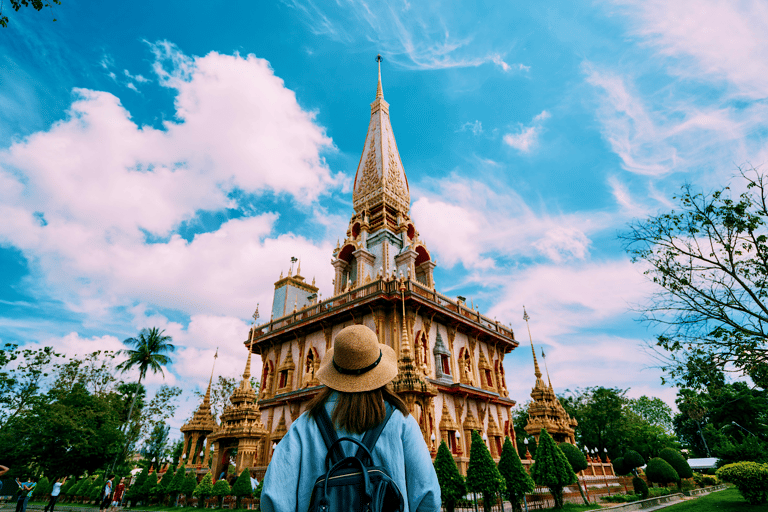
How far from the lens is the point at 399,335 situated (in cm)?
2078

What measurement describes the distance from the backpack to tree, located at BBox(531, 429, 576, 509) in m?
14.4

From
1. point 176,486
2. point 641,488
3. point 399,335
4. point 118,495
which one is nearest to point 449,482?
point 399,335

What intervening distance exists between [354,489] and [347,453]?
0.69ft

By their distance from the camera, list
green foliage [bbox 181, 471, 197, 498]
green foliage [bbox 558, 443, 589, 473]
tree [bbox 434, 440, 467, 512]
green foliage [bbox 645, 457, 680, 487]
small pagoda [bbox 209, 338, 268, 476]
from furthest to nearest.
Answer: green foliage [bbox 645, 457, 680, 487] → green foliage [bbox 558, 443, 589, 473] → green foliage [bbox 181, 471, 197, 498] → small pagoda [bbox 209, 338, 268, 476] → tree [bbox 434, 440, 467, 512]

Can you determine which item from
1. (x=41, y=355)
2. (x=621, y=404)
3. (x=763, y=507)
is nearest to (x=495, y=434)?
(x=763, y=507)

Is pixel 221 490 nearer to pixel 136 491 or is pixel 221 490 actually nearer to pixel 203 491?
pixel 203 491

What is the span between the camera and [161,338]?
38.9 metres

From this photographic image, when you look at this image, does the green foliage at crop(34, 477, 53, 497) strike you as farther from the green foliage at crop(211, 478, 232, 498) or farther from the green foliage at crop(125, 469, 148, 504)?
the green foliage at crop(211, 478, 232, 498)

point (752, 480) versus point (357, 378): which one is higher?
point (357, 378)

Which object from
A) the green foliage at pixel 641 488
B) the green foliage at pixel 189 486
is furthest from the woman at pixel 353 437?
the green foliage at pixel 641 488

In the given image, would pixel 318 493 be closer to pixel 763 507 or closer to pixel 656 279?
pixel 656 279

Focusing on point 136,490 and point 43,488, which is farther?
point 43,488

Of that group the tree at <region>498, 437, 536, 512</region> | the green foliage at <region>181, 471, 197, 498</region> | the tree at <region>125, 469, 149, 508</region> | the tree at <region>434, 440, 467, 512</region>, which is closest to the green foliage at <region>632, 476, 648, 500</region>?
the tree at <region>498, 437, 536, 512</region>

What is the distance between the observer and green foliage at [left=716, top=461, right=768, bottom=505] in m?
12.4
